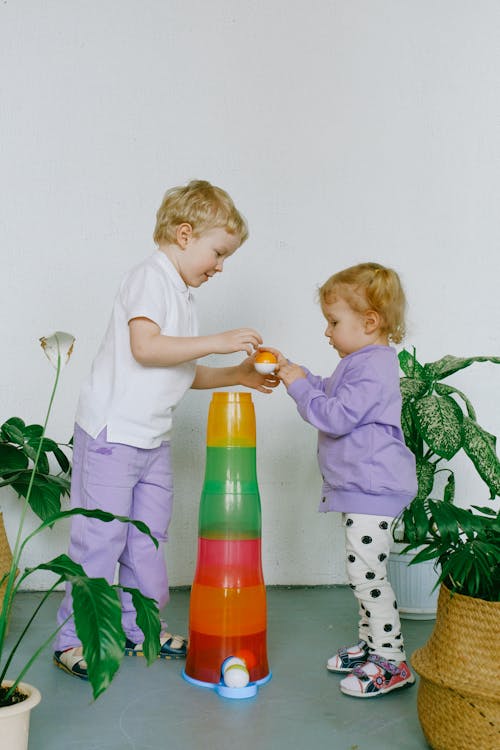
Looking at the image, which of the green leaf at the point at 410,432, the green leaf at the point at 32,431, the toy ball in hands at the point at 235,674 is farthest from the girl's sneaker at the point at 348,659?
the green leaf at the point at 32,431

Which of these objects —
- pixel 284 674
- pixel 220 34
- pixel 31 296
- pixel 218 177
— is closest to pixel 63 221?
pixel 31 296

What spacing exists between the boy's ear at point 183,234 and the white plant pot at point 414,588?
3.96 ft

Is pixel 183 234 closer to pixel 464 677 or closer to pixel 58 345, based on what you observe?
pixel 58 345

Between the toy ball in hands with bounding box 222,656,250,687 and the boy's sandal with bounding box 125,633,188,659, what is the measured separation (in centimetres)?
28

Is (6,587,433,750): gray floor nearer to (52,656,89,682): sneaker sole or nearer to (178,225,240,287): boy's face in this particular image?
(52,656,89,682): sneaker sole

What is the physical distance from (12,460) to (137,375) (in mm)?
541

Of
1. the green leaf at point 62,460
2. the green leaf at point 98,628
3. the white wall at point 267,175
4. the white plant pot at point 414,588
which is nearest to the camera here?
the green leaf at point 98,628

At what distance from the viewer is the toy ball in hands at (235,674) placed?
179 cm

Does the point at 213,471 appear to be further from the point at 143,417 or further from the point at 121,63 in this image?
the point at 121,63

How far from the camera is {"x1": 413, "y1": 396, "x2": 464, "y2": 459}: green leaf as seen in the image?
2.29 meters

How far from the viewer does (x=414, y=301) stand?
287 centimetres

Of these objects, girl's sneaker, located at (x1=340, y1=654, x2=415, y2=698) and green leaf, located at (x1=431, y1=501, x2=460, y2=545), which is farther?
girl's sneaker, located at (x1=340, y1=654, x2=415, y2=698)

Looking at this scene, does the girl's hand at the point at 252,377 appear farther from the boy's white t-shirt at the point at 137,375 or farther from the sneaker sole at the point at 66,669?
the sneaker sole at the point at 66,669

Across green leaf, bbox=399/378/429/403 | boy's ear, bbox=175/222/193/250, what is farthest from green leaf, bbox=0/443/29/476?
green leaf, bbox=399/378/429/403
